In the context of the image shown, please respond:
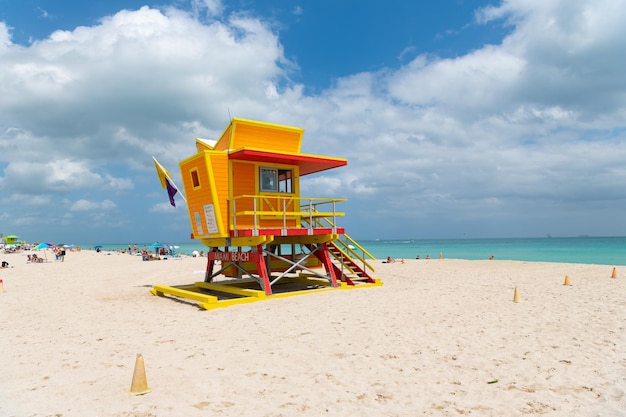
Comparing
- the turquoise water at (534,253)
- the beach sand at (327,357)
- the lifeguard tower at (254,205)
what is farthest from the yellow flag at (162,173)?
A: the turquoise water at (534,253)

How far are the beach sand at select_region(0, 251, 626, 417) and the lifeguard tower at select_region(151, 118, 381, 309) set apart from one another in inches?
91.5

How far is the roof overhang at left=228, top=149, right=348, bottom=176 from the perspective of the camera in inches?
613

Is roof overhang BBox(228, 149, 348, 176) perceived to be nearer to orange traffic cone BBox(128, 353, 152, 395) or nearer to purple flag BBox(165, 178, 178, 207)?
purple flag BBox(165, 178, 178, 207)

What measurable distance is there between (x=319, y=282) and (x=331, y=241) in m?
2.30

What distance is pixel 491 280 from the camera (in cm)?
2105

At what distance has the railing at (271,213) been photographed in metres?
15.9

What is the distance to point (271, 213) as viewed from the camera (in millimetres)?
15930

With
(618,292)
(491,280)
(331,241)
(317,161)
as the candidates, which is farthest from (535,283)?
(317,161)

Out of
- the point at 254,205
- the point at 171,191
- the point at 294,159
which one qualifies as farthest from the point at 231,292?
the point at 171,191

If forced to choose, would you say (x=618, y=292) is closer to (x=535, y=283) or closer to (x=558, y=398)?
(x=535, y=283)

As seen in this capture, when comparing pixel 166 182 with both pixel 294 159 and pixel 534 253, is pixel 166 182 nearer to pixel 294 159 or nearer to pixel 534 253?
pixel 294 159

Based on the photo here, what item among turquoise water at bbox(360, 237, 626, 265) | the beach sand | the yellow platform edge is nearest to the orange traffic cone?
the beach sand

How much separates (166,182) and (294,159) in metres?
6.82

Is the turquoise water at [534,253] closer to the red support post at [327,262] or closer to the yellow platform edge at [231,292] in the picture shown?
the yellow platform edge at [231,292]
